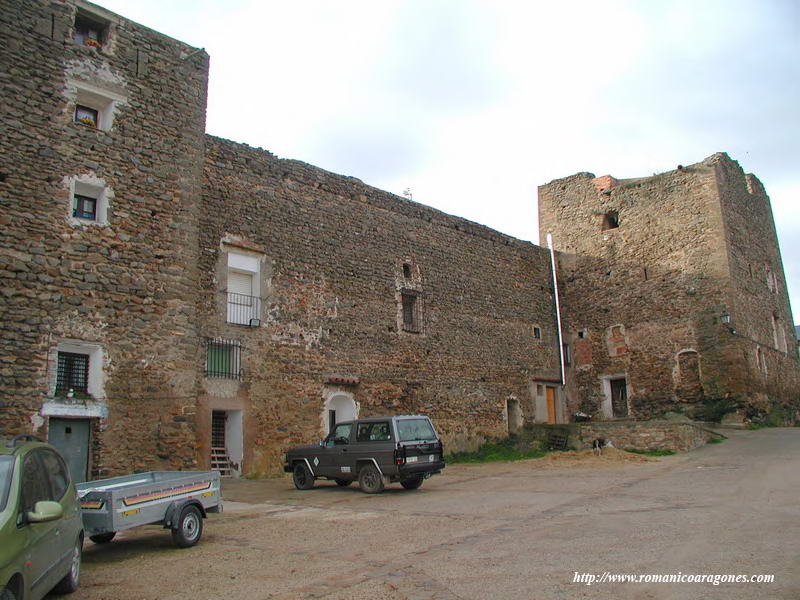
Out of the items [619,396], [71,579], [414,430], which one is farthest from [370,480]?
[619,396]

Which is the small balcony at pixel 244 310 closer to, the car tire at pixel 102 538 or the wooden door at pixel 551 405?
the car tire at pixel 102 538

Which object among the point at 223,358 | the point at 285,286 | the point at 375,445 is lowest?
the point at 375,445

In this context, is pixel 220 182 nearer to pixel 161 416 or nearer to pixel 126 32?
pixel 126 32

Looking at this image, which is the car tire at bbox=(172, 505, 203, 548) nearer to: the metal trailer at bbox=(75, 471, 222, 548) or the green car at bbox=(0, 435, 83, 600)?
the metal trailer at bbox=(75, 471, 222, 548)

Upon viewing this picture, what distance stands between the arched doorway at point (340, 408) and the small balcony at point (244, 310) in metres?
2.91

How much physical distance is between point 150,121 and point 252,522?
824 centimetres

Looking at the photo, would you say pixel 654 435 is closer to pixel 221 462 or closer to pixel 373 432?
pixel 373 432

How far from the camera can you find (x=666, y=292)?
79.2ft

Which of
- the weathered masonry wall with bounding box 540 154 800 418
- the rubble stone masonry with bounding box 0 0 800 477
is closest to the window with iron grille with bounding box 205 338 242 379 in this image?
the rubble stone masonry with bounding box 0 0 800 477

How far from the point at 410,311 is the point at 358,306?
2.33 meters

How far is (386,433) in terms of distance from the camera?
12.3 m

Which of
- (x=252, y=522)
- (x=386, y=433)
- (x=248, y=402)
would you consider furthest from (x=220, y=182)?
(x=252, y=522)

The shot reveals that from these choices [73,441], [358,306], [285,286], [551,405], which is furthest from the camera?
[551,405]

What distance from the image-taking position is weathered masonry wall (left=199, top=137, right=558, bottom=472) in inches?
620
